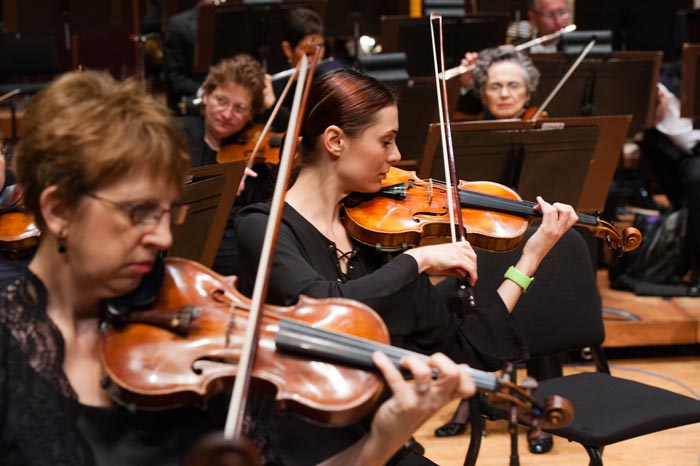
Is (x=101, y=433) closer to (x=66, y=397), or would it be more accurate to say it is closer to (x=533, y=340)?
(x=66, y=397)

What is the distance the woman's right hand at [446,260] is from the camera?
176cm

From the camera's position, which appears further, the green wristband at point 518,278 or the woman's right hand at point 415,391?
the green wristband at point 518,278

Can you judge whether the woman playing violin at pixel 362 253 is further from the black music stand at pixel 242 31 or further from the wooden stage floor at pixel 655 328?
the black music stand at pixel 242 31

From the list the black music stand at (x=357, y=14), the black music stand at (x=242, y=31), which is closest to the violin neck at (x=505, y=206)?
the black music stand at (x=242, y=31)

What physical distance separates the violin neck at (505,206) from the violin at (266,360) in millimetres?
946

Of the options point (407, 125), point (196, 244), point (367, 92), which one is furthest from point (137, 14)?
point (367, 92)

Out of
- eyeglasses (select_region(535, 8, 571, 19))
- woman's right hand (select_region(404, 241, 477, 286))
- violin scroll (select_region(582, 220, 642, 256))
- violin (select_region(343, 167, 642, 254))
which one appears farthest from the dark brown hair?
eyeglasses (select_region(535, 8, 571, 19))

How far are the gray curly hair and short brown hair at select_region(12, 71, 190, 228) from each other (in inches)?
114

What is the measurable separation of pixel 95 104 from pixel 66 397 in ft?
1.24

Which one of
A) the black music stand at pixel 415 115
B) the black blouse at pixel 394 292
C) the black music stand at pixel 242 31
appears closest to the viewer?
the black blouse at pixel 394 292

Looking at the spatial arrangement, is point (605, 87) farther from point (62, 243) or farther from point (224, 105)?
point (62, 243)

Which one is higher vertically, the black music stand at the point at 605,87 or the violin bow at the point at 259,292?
the violin bow at the point at 259,292

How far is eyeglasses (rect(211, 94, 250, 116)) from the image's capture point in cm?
351

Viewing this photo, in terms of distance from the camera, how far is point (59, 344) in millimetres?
1235
